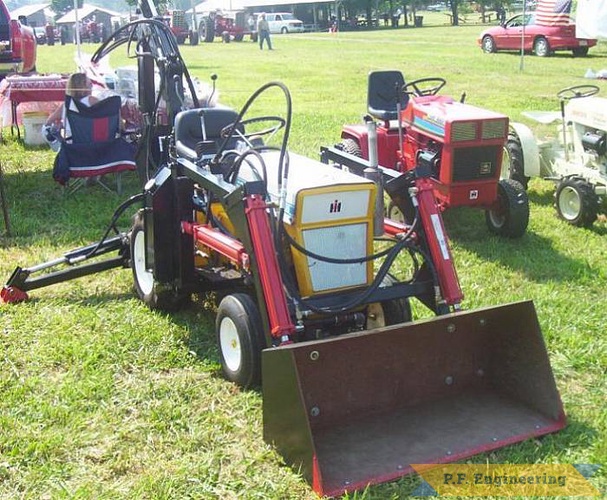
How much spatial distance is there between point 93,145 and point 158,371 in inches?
159

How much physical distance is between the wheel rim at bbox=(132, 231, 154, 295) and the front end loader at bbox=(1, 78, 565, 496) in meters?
0.56

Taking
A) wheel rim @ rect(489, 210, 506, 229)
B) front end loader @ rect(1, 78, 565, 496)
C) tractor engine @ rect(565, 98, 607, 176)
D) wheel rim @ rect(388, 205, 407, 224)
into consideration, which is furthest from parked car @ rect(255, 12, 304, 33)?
front end loader @ rect(1, 78, 565, 496)

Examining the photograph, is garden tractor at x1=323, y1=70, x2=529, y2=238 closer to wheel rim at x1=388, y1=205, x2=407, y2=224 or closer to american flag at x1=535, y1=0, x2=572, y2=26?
wheel rim at x1=388, y1=205, x2=407, y2=224

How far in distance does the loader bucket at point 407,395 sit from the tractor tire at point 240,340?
0.46m

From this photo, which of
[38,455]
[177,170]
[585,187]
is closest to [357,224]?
[177,170]

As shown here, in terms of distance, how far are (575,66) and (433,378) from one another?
61.5 ft

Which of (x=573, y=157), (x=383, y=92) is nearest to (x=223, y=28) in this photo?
(x=383, y=92)

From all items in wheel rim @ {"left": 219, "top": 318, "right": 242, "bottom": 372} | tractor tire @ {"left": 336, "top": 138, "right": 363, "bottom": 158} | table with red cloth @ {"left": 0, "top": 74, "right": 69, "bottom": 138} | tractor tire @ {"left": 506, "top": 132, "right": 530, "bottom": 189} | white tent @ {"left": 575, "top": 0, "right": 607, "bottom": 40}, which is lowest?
wheel rim @ {"left": 219, "top": 318, "right": 242, "bottom": 372}

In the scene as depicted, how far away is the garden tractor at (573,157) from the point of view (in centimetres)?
641

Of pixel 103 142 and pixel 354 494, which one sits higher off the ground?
pixel 103 142

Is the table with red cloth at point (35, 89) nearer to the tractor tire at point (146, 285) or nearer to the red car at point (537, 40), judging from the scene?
the tractor tire at point (146, 285)

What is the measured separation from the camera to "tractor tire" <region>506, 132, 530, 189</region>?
708 cm

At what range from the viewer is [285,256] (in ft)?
12.1

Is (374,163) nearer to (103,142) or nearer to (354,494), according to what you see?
(354,494)
